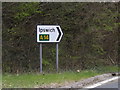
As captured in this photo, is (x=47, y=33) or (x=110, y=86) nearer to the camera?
(x=110, y=86)

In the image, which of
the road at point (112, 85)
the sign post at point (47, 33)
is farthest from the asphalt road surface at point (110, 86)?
the sign post at point (47, 33)

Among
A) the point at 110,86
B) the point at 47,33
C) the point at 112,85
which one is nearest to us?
the point at 110,86

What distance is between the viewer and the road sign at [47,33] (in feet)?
52.0

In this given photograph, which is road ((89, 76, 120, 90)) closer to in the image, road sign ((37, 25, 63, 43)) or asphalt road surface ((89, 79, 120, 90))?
asphalt road surface ((89, 79, 120, 90))

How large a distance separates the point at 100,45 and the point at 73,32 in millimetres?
3107

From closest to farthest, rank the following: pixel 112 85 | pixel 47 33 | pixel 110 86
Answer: pixel 110 86 → pixel 112 85 → pixel 47 33

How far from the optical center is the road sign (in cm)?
1585

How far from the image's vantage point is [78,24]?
2336 cm

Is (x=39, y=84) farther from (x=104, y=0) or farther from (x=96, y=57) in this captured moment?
(x=96, y=57)

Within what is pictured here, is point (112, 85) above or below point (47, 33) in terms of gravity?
below

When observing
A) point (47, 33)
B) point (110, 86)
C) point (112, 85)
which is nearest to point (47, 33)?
point (47, 33)

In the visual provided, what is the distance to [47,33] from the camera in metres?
16.0

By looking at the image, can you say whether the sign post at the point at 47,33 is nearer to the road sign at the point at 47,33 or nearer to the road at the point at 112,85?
the road sign at the point at 47,33

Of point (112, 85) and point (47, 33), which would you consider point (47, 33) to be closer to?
point (47, 33)
